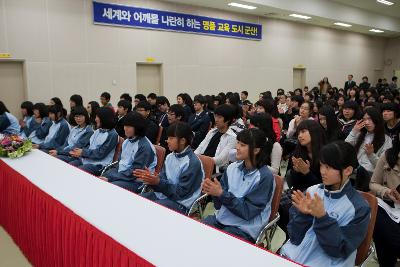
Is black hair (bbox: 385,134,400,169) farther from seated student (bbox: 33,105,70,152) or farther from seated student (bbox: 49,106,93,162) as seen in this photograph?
seated student (bbox: 33,105,70,152)

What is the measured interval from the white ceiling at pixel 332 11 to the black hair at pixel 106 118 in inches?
235

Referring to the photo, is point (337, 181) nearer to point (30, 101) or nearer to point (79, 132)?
point (79, 132)

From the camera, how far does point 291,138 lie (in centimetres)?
560

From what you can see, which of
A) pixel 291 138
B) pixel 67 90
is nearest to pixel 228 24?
pixel 67 90

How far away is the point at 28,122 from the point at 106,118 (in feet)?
9.47

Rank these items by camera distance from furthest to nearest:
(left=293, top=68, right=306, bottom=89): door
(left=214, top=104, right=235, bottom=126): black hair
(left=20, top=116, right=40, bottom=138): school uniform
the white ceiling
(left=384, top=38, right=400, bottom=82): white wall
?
1. (left=384, top=38, right=400, bottom=82): white wall
2. (left=293, top=68, right=306, bottom=89): door
3. the white ceiling
4. (left=20, top=116, right=40, bottom=138): school uniform
5. (left=214, top=104, right=235, bottom=126): black hair

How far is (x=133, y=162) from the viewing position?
3.57 m

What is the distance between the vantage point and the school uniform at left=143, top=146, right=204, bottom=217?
282 cm

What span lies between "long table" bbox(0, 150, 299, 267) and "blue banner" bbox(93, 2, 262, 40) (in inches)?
227

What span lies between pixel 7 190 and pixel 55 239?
4.42 feet

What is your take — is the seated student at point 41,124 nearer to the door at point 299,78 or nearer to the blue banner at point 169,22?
the blue banner at point 169,22

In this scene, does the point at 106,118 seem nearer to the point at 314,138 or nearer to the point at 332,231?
the point at 314,138

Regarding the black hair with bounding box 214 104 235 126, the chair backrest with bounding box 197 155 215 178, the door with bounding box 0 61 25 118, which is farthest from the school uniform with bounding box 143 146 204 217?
the door with bounding box 0 61 25 118

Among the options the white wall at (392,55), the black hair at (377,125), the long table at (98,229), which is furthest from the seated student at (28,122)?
the white wall at (392,55)
